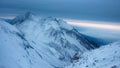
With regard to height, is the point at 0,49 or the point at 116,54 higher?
the point at 0,49

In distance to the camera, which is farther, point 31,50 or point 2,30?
point 31,50

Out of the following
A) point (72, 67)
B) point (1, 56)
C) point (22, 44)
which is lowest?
point (72, 67)

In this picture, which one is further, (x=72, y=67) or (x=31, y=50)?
(x=31, y=50)

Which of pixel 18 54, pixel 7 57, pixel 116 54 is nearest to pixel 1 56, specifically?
pixel 7 57

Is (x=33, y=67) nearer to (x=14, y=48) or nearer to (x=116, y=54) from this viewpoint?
(x=14, y=48)

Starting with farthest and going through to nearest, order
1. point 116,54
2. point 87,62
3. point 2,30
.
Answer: point 2,30 < point 87,62 < point 116,54

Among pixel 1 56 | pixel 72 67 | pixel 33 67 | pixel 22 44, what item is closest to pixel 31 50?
pixel 22 44

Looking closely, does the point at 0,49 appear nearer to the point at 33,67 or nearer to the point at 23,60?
the point at 23,60

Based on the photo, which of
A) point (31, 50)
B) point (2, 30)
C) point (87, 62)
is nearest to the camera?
point (87, 62)

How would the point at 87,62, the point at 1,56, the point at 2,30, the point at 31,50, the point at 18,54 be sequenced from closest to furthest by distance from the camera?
the point at 87,62 < the point at 1,56 < the point at 18,54 < the point at 2,30 < the point at 31,50
